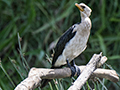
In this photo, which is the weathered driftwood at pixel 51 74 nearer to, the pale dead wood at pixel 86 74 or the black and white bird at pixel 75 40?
the pale dead wood at pixel 86 74

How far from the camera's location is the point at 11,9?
10.6 feet

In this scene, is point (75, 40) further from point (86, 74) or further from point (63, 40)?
→ point (86, 74)

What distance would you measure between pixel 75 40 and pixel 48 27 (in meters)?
1.60

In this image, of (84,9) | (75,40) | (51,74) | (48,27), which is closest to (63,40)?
(75,40)

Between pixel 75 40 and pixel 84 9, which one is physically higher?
pixel 84 9

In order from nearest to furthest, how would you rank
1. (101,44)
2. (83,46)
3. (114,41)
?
(83,46), (101,44), (114,41)

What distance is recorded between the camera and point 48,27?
3.16 metres

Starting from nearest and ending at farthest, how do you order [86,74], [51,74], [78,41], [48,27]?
[86,74] → [51,74] → [78,41] → [48,27]

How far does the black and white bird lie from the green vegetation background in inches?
49.2

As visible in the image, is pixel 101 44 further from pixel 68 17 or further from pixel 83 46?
pixel 83 46

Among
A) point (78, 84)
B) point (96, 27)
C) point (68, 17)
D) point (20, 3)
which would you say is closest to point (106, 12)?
point (96, 27)

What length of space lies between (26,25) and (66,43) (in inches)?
54.5

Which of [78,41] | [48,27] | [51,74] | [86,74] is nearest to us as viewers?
[86,74]

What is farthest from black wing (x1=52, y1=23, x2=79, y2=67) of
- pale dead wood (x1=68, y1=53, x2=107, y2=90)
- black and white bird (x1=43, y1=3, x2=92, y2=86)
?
pale dead wood (x1=68, y1=53, x2=107, y2=90)
